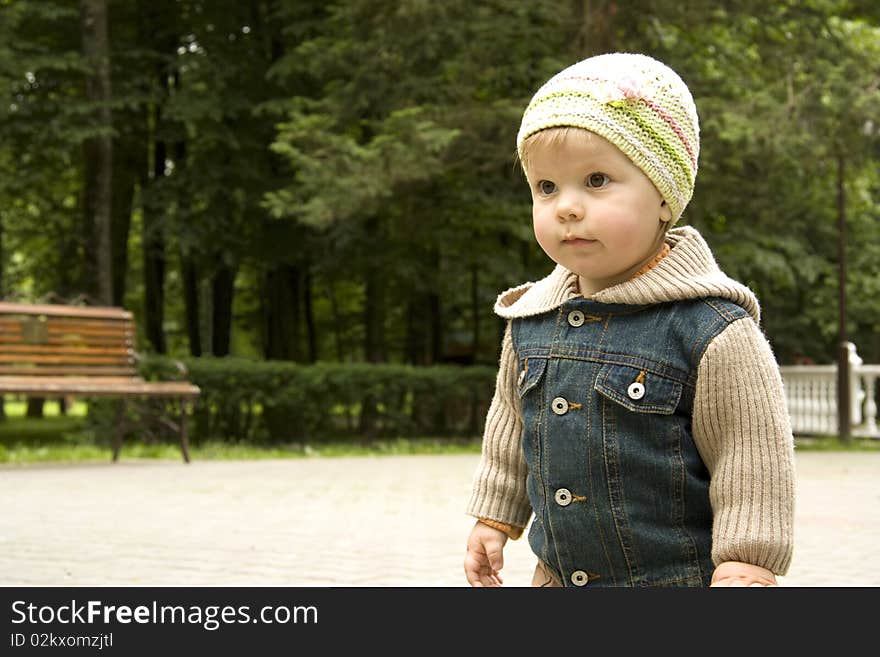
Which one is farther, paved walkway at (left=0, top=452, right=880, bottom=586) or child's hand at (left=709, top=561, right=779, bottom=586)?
paved walkway at (left=0, top=452, right=880, bottom=586)

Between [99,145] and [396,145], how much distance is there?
504 centimetres

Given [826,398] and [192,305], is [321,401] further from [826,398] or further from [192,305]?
[192,305]

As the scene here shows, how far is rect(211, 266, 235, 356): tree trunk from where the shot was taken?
77.4ft

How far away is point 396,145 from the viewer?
15.3 metres

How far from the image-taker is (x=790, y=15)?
16.7 meters

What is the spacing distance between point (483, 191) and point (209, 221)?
4.52m

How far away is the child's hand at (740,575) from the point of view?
84.4 inches

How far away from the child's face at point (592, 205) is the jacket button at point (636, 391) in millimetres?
218

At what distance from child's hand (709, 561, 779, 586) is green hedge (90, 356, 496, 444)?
13146mm

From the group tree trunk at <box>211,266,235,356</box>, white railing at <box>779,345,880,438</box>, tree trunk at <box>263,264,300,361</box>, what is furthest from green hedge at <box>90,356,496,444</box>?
tree trunk at <box>211,266,235,356</box>

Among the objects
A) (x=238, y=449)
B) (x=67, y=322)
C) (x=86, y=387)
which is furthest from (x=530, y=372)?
(x=238, y=449)

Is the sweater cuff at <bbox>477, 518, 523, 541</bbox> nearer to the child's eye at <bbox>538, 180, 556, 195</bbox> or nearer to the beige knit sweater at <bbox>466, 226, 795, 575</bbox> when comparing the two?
the beige knit sweater at <bbox>466, 226, 795, 575</bbox>

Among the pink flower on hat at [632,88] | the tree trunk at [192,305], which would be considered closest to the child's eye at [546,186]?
the pink flower on hat at [632,88]
